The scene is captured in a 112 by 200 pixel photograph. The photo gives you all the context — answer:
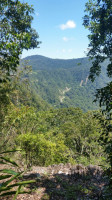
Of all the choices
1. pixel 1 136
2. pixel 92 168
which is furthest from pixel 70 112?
pixel 92 168

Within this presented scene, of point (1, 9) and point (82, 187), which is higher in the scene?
point (1, 9)

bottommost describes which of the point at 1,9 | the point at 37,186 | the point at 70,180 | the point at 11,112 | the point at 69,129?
the point at 69,129

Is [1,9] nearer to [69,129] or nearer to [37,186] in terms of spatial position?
[37,186]

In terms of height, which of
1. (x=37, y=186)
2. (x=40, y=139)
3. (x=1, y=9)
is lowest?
(x=37, y=186)

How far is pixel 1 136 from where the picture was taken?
35.0 feet

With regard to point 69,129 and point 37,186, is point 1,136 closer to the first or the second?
point 37,186

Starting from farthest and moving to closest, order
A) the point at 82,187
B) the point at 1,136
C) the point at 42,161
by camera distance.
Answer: the point at 1,136 → the point at 42,161 → the point at 82,187

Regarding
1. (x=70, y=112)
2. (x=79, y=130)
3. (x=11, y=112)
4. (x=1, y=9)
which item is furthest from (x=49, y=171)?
(x=70, y=112)

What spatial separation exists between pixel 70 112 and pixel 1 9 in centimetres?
3745

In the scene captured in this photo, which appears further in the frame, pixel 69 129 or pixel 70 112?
pixel 70 112

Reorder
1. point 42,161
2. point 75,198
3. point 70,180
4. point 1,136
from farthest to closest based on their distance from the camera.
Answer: point 1,136
point 42,161
point 70,180
point 75,198

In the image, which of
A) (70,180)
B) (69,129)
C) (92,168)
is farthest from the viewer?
(69,129)

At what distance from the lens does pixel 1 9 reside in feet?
21.7

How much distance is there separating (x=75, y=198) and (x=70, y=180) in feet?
4.70
